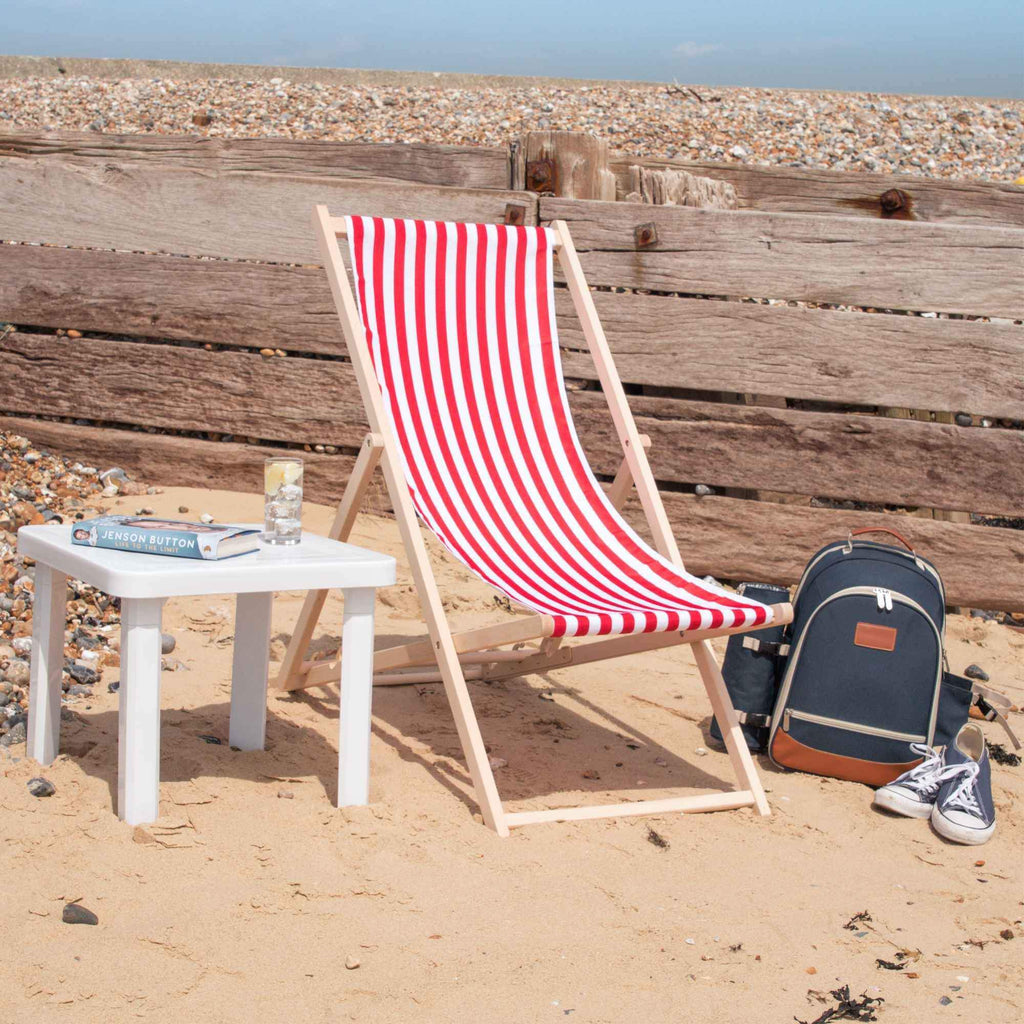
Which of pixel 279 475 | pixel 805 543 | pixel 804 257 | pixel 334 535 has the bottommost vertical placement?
pixel 805 543

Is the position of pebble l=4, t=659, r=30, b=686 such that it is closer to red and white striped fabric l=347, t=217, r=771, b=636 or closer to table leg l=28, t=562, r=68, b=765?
table leg l=28, t=562, r=68, b=765

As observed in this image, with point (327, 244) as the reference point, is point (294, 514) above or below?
below

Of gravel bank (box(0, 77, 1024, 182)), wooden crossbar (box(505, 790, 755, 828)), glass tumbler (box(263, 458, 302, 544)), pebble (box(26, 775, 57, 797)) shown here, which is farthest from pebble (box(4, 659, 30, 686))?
gravel bank (box(0, 77, 1024, 182))

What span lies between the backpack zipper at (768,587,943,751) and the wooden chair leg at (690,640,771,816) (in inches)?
7.1

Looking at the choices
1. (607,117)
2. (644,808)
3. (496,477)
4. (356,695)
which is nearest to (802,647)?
(644,808)

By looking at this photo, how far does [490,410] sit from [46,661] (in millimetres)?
1343

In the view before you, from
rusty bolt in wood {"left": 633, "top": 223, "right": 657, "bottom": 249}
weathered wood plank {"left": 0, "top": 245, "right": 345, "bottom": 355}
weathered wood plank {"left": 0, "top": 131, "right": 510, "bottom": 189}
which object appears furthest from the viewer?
weathered wood plank {"left": 0, "top": 131, "right": 510, "bottom": 189}

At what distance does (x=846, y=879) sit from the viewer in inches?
97.3

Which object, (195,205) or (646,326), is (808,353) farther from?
(195,205)

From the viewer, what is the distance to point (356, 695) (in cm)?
253

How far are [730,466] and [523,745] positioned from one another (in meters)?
1.72

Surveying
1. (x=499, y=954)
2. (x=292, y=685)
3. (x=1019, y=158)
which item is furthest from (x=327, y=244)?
(x=1019, y=158)

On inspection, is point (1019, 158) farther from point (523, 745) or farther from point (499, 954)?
point (499, 954)

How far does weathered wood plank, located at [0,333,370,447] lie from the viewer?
4703 mm
